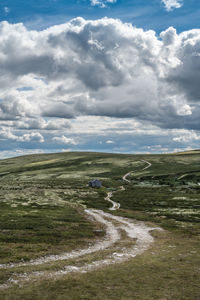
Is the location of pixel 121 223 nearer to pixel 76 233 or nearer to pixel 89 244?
pixel 76 233

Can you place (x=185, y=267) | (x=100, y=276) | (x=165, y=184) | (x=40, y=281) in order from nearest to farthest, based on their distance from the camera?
(x=40, y=281) → (x=100, y=276) → (x=185, y=267) → (x=165, y=184)

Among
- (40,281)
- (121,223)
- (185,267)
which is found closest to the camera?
(40,281)

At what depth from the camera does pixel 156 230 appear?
177 feet

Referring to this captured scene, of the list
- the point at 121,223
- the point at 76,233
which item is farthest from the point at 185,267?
the point at 121,223

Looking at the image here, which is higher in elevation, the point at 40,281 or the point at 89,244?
the point at 40,281

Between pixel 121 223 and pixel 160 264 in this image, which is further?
pixel 121 223

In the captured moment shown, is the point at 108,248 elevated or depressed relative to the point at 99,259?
depressed

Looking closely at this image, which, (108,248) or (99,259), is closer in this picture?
(99,259)

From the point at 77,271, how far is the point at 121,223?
3548 centimetres

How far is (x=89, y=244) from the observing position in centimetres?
4075

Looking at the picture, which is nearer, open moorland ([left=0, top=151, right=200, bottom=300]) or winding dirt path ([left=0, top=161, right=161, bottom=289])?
open moorland ([left=0, top=151, right=200, bottom=300])

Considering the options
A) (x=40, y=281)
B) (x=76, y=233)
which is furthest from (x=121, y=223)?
(x=40, y=281)

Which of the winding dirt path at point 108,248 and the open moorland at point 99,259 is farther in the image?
the winding dirt path at point 108,248

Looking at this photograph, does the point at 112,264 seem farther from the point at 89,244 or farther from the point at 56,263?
the point at 89,244
